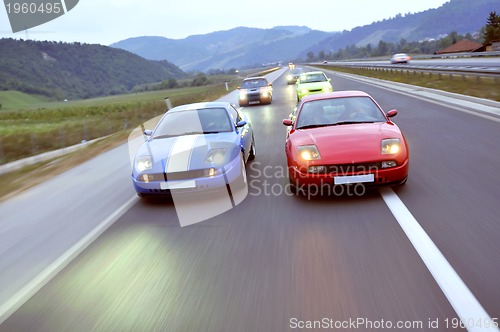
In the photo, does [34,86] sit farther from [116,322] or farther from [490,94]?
[116,322]

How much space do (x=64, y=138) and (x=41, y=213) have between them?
22.1 meters

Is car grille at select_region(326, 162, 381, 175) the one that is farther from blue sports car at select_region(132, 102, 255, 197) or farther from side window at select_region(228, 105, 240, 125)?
side window at select_region(228, 105, 240, 125)

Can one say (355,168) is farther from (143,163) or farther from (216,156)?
(143,163)

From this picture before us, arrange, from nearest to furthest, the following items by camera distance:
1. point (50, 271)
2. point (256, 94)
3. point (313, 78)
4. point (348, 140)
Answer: point (50, 271), point (348, 140), point (313, 78), point (256, 94)

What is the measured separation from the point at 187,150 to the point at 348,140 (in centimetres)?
253

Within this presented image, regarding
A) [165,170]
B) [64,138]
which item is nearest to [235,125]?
[165,170]

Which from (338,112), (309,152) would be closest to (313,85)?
(338,112)

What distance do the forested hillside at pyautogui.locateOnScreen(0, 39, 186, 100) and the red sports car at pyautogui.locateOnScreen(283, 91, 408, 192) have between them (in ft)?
465

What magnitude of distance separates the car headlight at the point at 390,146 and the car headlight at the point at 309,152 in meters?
0.94

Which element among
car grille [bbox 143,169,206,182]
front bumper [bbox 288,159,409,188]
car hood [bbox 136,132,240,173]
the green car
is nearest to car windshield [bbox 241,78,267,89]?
the green car

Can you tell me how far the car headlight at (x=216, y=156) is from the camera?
6953 millimetres

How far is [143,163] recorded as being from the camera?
23.4ft

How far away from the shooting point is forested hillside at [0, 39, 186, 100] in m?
142

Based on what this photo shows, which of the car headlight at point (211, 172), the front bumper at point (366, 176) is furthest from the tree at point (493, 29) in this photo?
the car headlight at point (211, 172)
